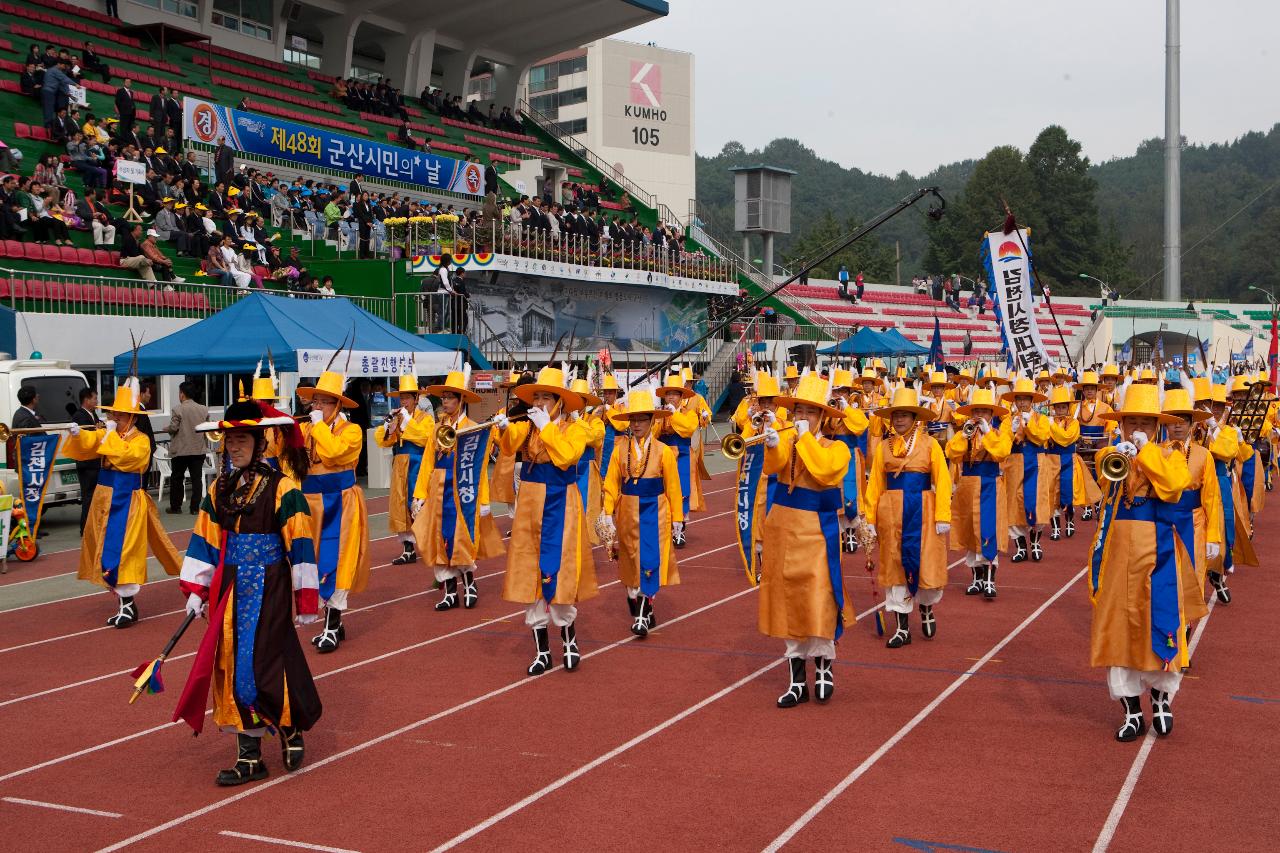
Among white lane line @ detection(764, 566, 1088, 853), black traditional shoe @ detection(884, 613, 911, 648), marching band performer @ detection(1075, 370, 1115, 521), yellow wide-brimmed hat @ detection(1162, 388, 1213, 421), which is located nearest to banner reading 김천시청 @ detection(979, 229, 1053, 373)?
marching band performer @ detection(1075, 370, 1115, 521)

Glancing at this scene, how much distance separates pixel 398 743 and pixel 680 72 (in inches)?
3065

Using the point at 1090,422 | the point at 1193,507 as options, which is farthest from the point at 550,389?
the point at 1090,422

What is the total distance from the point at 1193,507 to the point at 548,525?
167 inches

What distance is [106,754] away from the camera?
7180 mm

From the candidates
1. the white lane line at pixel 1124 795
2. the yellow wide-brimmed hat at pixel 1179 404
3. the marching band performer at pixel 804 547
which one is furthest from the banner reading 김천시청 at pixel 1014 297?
the white lane line at pixel 1124 795

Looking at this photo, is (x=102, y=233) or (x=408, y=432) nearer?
(x=408, y=432)

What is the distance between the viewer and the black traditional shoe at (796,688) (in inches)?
315

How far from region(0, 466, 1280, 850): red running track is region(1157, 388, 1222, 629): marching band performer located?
0.81m

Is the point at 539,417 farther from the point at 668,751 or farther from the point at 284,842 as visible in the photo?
the point at 284,842

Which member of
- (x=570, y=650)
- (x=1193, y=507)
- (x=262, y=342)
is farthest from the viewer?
(x=262, y=342)

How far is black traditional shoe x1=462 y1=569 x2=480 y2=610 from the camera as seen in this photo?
1145 cm

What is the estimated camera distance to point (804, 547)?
7.98 meters

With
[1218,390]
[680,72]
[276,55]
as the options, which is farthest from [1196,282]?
[1218,390]

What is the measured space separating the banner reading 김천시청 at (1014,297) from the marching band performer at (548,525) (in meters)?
10.8
